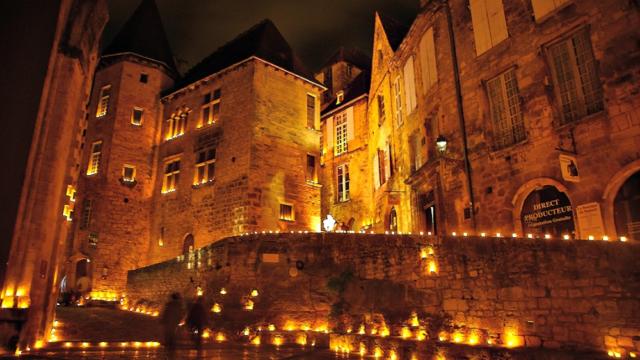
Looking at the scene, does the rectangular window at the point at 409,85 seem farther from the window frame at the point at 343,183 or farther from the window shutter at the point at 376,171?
the window frame at the point at 343,183

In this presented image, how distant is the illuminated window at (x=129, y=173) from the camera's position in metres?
21.8

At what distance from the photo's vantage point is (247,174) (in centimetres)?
1833

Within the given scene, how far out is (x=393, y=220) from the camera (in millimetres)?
18438

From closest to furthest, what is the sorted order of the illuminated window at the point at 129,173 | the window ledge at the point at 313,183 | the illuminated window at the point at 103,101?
the window ledge at the point at 313,183 → the illuminated window at the point at 129,173 → the illuminated window at the point at 103,101

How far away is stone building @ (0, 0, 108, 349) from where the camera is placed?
7.20 m

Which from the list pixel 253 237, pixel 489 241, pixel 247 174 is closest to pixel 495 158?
pixel 489 241

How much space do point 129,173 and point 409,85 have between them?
14817 mm

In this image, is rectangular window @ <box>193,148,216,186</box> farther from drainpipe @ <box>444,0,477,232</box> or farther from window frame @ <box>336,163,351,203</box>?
drainpipe @ <box>444,0,477,232</box>

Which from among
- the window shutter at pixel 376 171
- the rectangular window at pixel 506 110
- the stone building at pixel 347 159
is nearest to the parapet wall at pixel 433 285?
the rectangular window at pixel 506 110

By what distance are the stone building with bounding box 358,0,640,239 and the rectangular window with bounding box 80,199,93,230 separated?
15.0 metres

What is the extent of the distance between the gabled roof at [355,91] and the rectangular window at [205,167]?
26.6 feet

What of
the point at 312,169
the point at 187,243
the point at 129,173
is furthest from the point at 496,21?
the point at 129,173

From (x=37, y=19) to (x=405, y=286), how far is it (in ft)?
30.9

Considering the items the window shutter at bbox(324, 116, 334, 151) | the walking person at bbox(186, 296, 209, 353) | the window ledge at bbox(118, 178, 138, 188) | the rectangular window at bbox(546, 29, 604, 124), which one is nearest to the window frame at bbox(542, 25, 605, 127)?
the rectangular window at bbox(546, 29, 604, 124)
